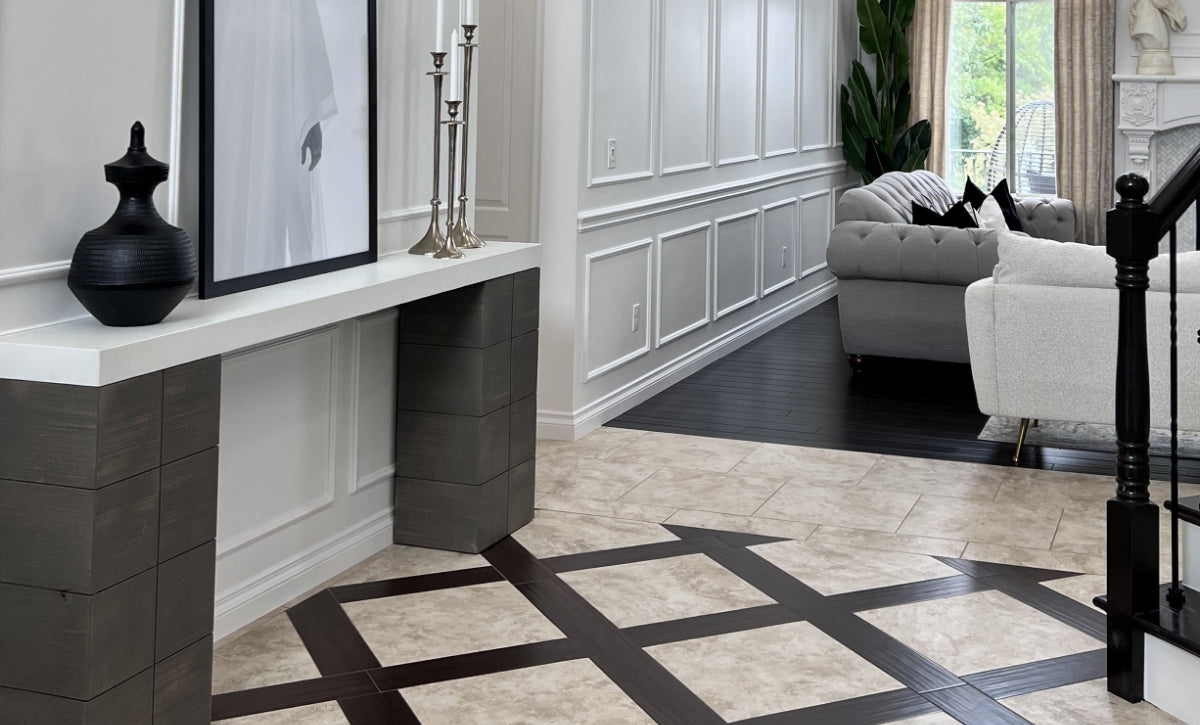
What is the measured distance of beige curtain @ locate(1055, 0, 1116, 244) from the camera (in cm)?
939

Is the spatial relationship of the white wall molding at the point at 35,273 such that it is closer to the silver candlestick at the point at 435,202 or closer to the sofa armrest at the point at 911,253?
the silver candlestick at the point at 435,202

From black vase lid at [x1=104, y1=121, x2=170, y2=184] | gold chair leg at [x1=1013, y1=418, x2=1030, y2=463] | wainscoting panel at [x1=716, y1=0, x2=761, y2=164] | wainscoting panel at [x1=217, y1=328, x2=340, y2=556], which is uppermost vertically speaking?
wainscoting panel at [x1=716, y1=0, x2=761, y2=164]

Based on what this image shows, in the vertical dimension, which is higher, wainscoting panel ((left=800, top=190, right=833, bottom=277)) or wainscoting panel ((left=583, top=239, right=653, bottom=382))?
wainscoting panel ((left=800, top=190, right=833, bottom=277))

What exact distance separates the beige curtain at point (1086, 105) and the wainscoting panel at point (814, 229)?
1980 millimetres

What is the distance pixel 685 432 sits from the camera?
5363 mm

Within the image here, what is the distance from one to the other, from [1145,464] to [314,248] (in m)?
2.03

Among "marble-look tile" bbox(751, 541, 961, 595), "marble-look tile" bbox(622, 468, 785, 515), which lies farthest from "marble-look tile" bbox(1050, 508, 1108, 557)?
"marble-look tile" bbox(622, 468, 785, 515)

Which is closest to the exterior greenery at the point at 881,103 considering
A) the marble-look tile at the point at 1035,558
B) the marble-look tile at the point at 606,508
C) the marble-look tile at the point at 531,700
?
the marble-look tile at the point at 606,508

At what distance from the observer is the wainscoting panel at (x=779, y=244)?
772 cm

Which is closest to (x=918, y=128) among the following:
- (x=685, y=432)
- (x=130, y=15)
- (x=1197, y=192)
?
(x=685, y=432)

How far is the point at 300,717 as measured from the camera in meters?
2.71

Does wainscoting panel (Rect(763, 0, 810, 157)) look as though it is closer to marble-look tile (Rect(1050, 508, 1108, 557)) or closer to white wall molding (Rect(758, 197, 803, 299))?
white wall molding (Rect(758, 197, 803, 299))

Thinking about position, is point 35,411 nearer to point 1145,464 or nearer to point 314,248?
point 314,248

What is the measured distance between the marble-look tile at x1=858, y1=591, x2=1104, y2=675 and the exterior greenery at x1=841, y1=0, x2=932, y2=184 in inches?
248
